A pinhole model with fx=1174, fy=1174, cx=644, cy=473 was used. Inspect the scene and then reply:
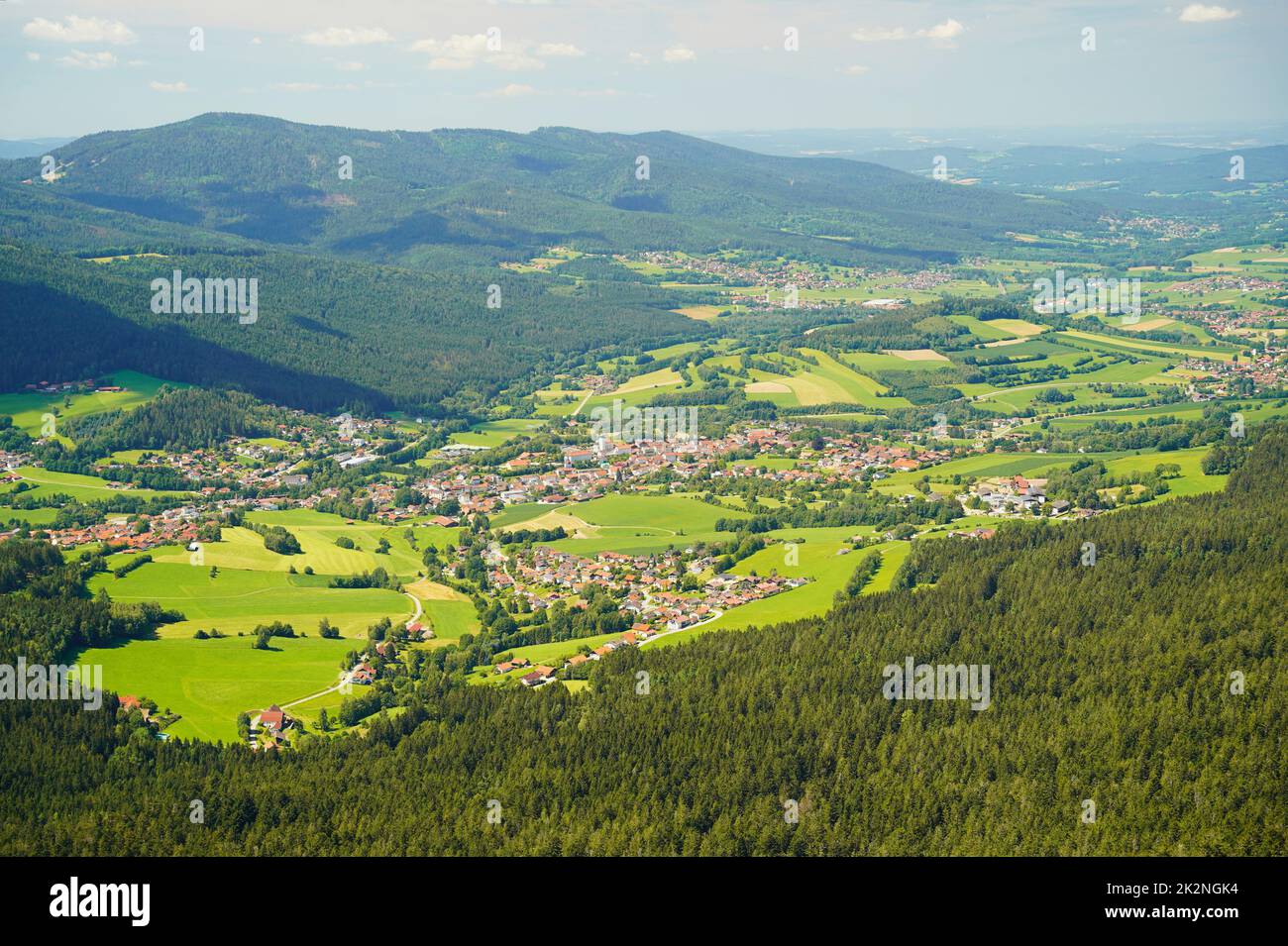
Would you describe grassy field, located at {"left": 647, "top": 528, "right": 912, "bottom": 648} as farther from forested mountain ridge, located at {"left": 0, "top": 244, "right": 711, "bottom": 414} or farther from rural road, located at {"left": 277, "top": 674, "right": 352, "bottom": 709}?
forested mountain ridge, located at {"left": 0, "top": 244, "right": 711, "bottom": 414}

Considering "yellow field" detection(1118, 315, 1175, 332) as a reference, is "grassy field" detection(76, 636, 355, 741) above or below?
below

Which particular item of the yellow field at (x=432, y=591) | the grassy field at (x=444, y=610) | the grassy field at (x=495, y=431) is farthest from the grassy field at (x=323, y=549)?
the grassy field at (x=495, y=431)

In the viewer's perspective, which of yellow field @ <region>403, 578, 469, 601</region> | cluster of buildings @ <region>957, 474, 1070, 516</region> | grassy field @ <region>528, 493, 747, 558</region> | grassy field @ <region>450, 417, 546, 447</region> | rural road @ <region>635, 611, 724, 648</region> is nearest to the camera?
rural road @ <region>635, 611, 724, 648</region>

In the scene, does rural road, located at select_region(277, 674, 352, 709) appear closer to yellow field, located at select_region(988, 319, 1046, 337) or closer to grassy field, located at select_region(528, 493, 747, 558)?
grassy field, located at select_region(528, 493, 747, 558)

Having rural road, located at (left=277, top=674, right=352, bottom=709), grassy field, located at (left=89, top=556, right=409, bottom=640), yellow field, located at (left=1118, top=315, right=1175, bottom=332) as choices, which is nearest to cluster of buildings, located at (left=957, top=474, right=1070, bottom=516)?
grassy field, located at (left=89, top=556, right=409, bottom=640)

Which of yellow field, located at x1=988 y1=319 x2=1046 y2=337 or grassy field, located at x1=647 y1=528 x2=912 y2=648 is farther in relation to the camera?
yellow field, located at x1=988 y1=319 x2=1046 y2=337

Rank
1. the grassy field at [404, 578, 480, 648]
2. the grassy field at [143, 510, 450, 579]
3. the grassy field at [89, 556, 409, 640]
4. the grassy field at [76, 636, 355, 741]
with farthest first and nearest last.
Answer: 1. the grassy field at [143, 510, 450, 579]
2. the grassy field at [89, 556, 409, 640]
3. the grassy field at [404, 578, 480, 648]
4. the grassy field at [76, 636, 355, 741]

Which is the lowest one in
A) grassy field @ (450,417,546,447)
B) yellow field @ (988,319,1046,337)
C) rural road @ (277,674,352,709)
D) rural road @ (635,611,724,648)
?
rural road @ (277,674,352,709)
